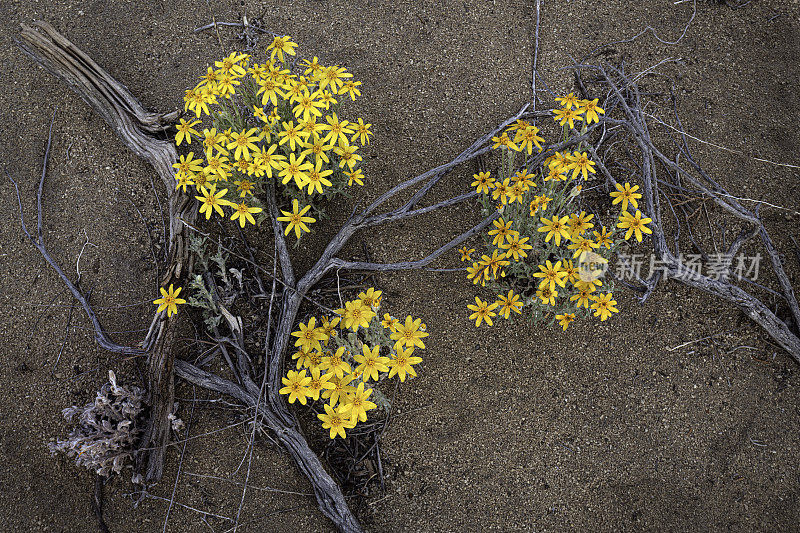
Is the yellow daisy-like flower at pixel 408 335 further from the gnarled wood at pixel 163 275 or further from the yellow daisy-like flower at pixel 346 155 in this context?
the yellow daisy-like flower at pixel 346 155

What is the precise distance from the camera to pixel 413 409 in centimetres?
263

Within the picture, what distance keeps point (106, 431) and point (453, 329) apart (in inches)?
65.2

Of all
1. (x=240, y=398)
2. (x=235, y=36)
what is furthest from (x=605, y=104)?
(x=240, y=398)

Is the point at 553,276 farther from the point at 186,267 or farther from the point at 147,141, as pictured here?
the point at 147,141

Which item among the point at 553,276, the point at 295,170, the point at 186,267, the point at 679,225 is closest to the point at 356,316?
the point at 295,170

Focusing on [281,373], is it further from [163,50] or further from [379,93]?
[163,50]

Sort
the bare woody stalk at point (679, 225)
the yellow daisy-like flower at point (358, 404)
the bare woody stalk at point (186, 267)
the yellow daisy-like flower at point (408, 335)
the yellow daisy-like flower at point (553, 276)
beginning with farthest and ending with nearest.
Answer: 1. the bare woody stalk at point (679, 225)
2. the bare woody stalk at point (186, 267)
3. the yellow daisy-like flower at point (553, 276)
4. the yellow daisy-like flower at point (408, 335)
5. the yellow daisy-like flower at point (358, 404)

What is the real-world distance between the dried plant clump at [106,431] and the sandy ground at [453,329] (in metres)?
0.15

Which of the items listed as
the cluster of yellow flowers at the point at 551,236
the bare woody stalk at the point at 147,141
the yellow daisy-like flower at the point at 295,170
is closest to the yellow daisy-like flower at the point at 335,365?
the cluster of yellow flowers at the point at 551,236

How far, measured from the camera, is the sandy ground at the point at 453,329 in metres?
2.53

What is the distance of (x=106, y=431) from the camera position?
7.86 feet

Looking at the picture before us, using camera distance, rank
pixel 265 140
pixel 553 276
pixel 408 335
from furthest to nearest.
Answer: pixel 265 140, pixel 553 276, pixel 408 335

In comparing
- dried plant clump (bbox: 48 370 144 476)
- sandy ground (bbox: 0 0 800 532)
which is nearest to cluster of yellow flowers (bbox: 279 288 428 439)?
sandy ground (bbox: 0 0 800 532)

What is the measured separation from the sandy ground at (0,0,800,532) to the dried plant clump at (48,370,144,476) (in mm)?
147
